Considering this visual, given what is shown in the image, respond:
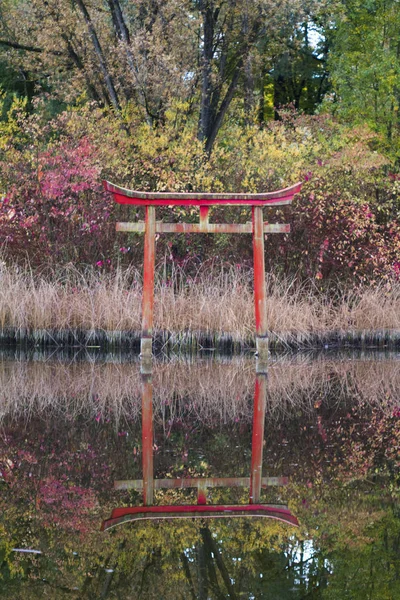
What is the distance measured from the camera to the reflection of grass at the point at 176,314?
12742mm

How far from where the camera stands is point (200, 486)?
17.1ft

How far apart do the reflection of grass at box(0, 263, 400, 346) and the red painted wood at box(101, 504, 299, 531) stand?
7.92 meters

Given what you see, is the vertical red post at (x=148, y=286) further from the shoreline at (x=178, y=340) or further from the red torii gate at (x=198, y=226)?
the shoreline at (x=178, y=340)

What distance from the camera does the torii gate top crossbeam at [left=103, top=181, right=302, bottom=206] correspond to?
11.0 m

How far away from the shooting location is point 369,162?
15.8 metres

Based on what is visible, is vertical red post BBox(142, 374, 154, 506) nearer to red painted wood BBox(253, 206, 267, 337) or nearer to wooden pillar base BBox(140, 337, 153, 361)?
wooden pillar base BBox(140, 337, 153, 361)

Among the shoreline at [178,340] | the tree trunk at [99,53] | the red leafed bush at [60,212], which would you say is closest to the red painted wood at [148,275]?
the shoreline at [178,340]

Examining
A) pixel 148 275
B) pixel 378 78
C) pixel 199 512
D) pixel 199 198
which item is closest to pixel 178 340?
pixel 148 275

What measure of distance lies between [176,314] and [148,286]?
1536 mm

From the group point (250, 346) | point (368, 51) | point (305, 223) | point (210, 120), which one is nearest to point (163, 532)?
point (250, 346)

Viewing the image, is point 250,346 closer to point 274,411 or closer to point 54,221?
point 54,221

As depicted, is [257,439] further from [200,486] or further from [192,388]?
[192,388]

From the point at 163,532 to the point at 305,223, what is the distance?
35.3 ft

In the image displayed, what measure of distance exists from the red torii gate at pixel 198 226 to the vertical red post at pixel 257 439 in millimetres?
1567
